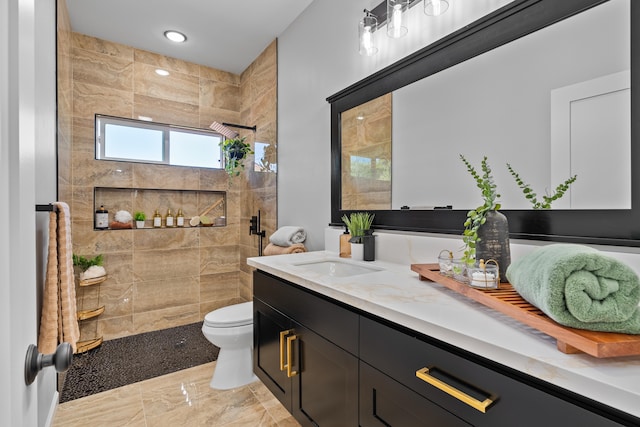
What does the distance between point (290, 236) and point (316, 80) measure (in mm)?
1146

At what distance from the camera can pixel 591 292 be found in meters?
0.57

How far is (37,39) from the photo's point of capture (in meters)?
1.29

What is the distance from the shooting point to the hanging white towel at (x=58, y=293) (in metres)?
1.23

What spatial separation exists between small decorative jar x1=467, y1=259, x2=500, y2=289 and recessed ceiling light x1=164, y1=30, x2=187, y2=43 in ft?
9.87

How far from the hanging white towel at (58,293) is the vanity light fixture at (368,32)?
5.41 feet

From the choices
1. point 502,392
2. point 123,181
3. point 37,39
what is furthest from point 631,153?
point 123,181

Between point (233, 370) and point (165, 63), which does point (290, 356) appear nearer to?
point (233, 370)

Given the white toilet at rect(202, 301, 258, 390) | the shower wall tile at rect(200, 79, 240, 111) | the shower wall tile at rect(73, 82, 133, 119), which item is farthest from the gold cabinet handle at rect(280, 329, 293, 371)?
the shower wall tile at rect(200, 79, 240, 111)

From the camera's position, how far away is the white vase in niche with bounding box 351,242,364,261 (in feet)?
5.61

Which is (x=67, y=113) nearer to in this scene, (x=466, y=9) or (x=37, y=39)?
(x=37, y=39)

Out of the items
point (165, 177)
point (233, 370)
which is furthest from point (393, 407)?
point (165, 177)

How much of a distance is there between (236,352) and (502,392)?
1.84 m

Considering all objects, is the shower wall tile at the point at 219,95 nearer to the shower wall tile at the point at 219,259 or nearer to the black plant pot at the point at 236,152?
the black plant pot at the point at 236,152

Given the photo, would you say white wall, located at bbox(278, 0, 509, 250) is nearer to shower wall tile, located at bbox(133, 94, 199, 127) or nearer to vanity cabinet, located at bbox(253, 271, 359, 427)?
vanity cabinet, located at bbox(253, 271, 359, 427)
